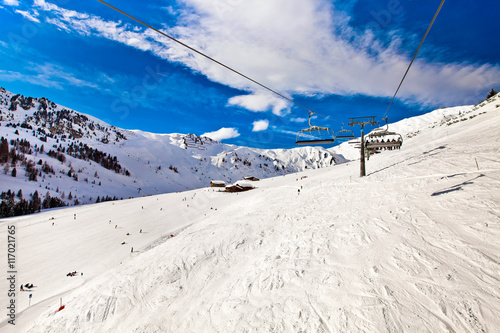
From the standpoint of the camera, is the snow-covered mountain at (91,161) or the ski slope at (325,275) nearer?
the ski slope at (325,275)

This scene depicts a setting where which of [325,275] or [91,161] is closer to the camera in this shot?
[325,275]

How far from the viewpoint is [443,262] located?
670 centimetres

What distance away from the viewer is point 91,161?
339ft

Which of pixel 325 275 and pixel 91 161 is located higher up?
pixel 91 161

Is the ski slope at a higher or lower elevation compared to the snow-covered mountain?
lower

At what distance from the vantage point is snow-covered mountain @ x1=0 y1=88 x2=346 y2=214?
74.5 meters

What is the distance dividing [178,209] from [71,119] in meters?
220

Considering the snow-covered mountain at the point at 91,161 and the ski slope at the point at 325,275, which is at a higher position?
the snow-covered mountain at the point at 91,161

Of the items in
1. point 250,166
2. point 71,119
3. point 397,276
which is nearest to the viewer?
point 397,276

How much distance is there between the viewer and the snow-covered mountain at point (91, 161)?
74.5m

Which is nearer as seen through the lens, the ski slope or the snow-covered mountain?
the ski slope

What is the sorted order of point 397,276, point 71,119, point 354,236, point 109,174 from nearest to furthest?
point 397,276
point 354,236
point 109,174
point 71,119

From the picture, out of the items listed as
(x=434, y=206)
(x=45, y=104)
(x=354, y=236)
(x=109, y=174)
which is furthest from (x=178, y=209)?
(x=45, y=104)

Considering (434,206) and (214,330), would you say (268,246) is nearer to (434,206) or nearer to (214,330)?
(214,330)
